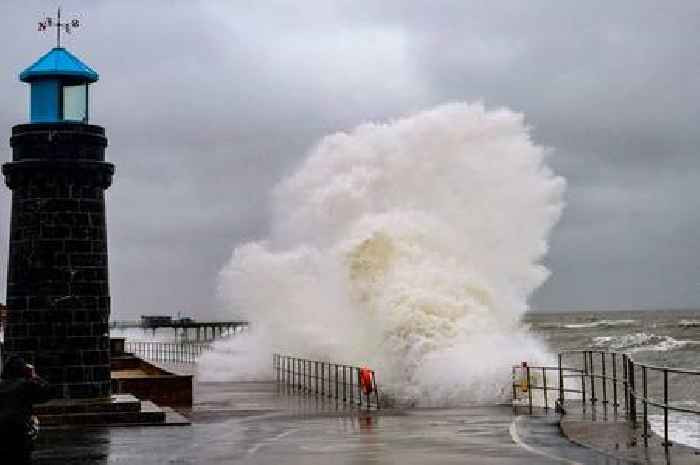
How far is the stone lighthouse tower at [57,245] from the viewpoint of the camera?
18.0 meters

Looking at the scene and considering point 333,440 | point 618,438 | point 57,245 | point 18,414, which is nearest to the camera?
point 18,414

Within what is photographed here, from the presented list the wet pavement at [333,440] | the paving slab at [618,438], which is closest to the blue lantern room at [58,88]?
the wet pavement at [333,440]

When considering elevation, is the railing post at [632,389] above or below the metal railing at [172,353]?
above

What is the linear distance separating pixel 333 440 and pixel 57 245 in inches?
227

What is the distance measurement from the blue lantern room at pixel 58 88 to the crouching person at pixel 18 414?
9013 mm

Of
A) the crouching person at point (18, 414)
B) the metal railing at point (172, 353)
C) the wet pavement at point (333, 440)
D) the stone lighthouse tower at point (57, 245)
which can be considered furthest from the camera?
the metal railing at point (172, 353)

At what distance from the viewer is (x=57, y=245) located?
59.2ft

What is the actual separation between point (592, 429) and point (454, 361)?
484 inches

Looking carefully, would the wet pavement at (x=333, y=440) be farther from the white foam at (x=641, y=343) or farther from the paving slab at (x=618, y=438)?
the white foam at (x=641, y=343)

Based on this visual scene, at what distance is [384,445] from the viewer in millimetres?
14094

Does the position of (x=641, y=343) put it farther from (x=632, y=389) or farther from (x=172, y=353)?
(x=632, y=389)

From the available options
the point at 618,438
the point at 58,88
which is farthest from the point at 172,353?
the point at 618,438

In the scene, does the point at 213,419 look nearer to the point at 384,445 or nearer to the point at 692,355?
the point at 384,445

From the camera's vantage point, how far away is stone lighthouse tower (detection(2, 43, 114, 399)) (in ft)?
59.1
